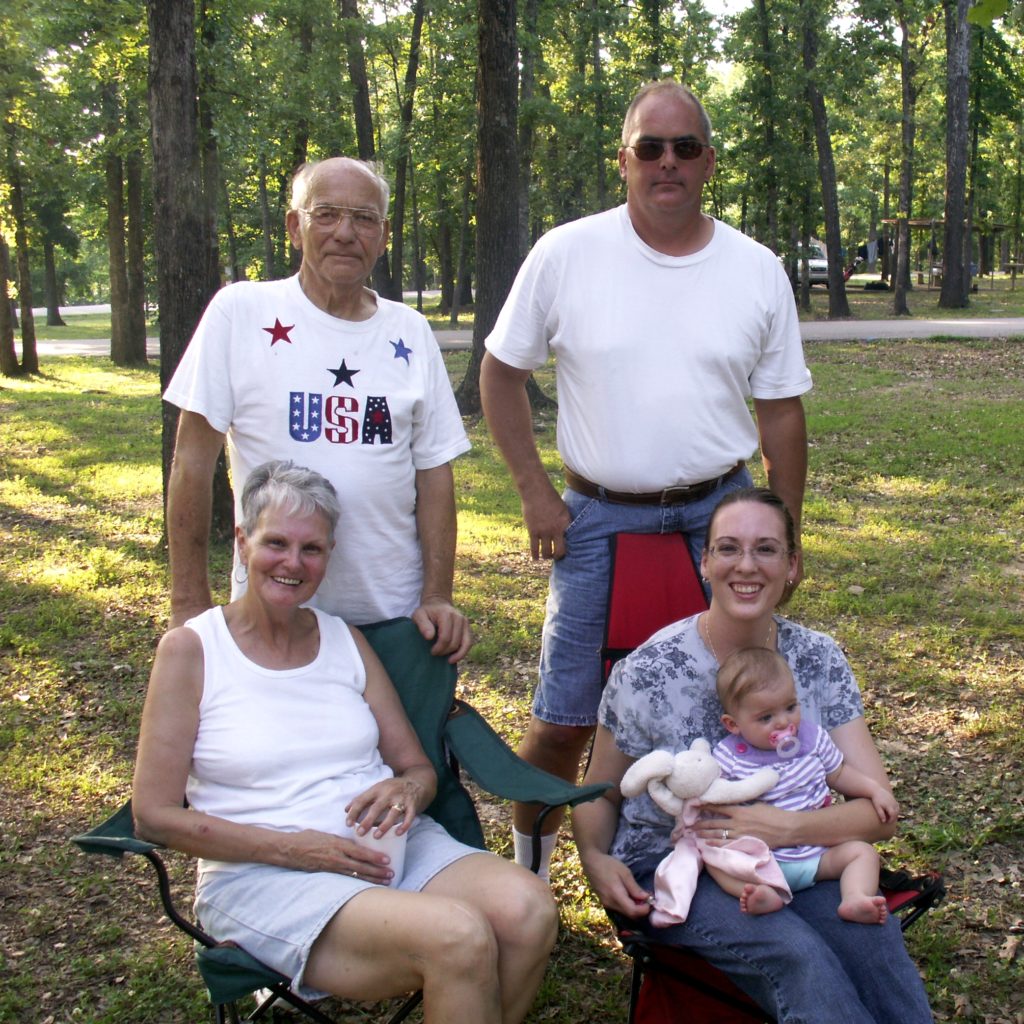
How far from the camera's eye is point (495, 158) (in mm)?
9523

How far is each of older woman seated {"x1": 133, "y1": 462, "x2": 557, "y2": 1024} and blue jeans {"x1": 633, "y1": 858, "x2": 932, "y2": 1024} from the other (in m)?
0.32

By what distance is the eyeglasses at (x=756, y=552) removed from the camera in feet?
7.66

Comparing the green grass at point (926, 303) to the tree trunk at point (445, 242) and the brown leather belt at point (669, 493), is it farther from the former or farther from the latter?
the brown leather belt at point (669, 493)

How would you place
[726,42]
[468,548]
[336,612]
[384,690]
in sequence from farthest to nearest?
[726,42] → [468,548] → [336,612] → [384,690]

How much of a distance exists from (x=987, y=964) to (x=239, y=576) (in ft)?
7.28

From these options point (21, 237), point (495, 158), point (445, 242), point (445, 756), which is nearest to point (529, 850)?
point (445, 756)

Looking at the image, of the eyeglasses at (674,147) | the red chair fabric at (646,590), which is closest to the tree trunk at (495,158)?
the eyeglasses at (674,147)

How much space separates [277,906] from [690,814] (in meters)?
0.85

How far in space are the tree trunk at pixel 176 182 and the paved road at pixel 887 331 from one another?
11450 mm

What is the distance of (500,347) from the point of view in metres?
2.97

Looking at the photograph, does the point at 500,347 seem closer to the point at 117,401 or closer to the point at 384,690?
the point at 384,690

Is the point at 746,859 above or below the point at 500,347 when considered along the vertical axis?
below

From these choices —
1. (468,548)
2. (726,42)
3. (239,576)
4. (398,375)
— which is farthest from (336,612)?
(726,42)

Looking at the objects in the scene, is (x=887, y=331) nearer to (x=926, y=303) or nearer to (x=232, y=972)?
(x=926, y=303)
